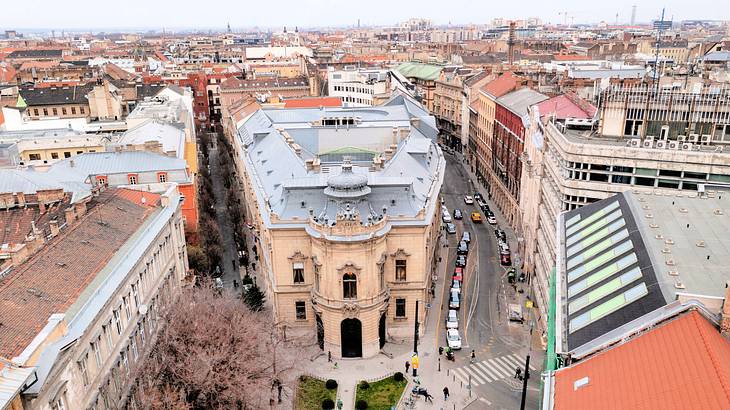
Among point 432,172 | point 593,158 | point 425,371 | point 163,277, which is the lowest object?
point 425,371

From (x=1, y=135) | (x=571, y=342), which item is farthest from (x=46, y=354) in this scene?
(x=1, y=135)

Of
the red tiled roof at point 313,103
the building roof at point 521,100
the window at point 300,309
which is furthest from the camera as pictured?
the red tiled roof at point 313,103

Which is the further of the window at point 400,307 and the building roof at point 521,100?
the building roof at point 521,100

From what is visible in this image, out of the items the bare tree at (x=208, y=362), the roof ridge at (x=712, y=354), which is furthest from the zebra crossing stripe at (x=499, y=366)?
the roof ridge at (x=712, y=354)

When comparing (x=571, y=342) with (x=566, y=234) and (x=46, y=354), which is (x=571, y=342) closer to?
(x=566, y=234)

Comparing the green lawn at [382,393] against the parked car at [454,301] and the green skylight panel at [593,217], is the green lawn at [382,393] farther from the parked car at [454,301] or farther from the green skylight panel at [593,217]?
the green skylight panel at [593,217]

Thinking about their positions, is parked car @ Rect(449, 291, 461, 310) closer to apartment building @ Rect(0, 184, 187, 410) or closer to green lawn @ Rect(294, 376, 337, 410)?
green lawn @ Rect(294, 376, 337, 410)

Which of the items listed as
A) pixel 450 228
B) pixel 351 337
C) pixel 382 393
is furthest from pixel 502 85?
pixel 382 393
